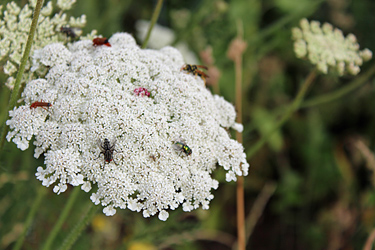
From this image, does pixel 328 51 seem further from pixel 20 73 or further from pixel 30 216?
pixel 30 216

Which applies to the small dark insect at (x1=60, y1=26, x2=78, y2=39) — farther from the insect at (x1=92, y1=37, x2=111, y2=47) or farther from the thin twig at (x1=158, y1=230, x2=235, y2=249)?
the thin twig at (x1=158, y1=230, x2=235, y2=249)

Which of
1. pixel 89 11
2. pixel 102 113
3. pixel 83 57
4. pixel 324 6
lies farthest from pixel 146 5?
pixel 102 113

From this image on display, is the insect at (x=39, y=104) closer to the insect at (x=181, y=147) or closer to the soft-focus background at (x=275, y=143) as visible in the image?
the insect at (x=181, y=147)

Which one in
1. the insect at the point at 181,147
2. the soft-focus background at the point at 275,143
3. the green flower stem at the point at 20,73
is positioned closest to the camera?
the green flower stem at the point at 20,73

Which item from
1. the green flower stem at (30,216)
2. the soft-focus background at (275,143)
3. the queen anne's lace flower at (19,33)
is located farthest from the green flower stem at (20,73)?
the soft-focus background at (275,143)

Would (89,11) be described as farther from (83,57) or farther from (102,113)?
(102,113)

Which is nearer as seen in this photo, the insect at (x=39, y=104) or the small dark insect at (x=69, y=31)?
the insect at (x=39, y=104)

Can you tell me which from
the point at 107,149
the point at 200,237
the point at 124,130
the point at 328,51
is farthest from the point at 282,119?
the point at 200,237
